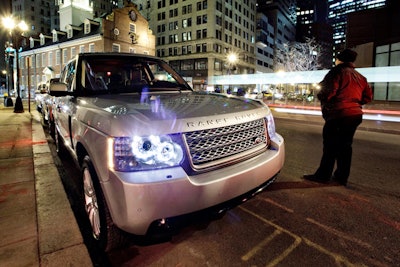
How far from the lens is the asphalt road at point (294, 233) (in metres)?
2.34

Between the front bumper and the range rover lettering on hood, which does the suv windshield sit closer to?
the range rover lettering on hood

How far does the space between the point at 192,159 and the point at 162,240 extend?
0.63m

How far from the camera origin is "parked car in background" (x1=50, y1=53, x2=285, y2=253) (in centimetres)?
186

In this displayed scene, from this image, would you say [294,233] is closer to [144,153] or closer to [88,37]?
[144,153]

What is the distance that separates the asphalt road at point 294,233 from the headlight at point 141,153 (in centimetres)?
52

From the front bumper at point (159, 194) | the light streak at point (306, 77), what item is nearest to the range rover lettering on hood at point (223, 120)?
the front bumper at point (159, 194)

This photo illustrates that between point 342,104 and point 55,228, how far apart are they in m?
3.84

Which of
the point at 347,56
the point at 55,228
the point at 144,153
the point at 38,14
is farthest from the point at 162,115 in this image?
the point at 38,14

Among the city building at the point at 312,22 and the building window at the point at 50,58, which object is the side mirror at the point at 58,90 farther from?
the city building at the point at 312,22

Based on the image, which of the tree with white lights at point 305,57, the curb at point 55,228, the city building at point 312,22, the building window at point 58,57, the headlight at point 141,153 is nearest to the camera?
the headlight at point 141,153

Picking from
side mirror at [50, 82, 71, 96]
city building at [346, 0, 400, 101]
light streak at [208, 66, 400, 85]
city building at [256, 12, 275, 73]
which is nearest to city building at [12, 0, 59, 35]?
light streak at [208, 66, 400, 85]

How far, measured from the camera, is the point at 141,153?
1946 mm

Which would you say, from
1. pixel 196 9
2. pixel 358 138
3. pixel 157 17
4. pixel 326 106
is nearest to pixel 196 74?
pixel 196 9

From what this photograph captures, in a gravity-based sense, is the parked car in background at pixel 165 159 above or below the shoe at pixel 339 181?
above
